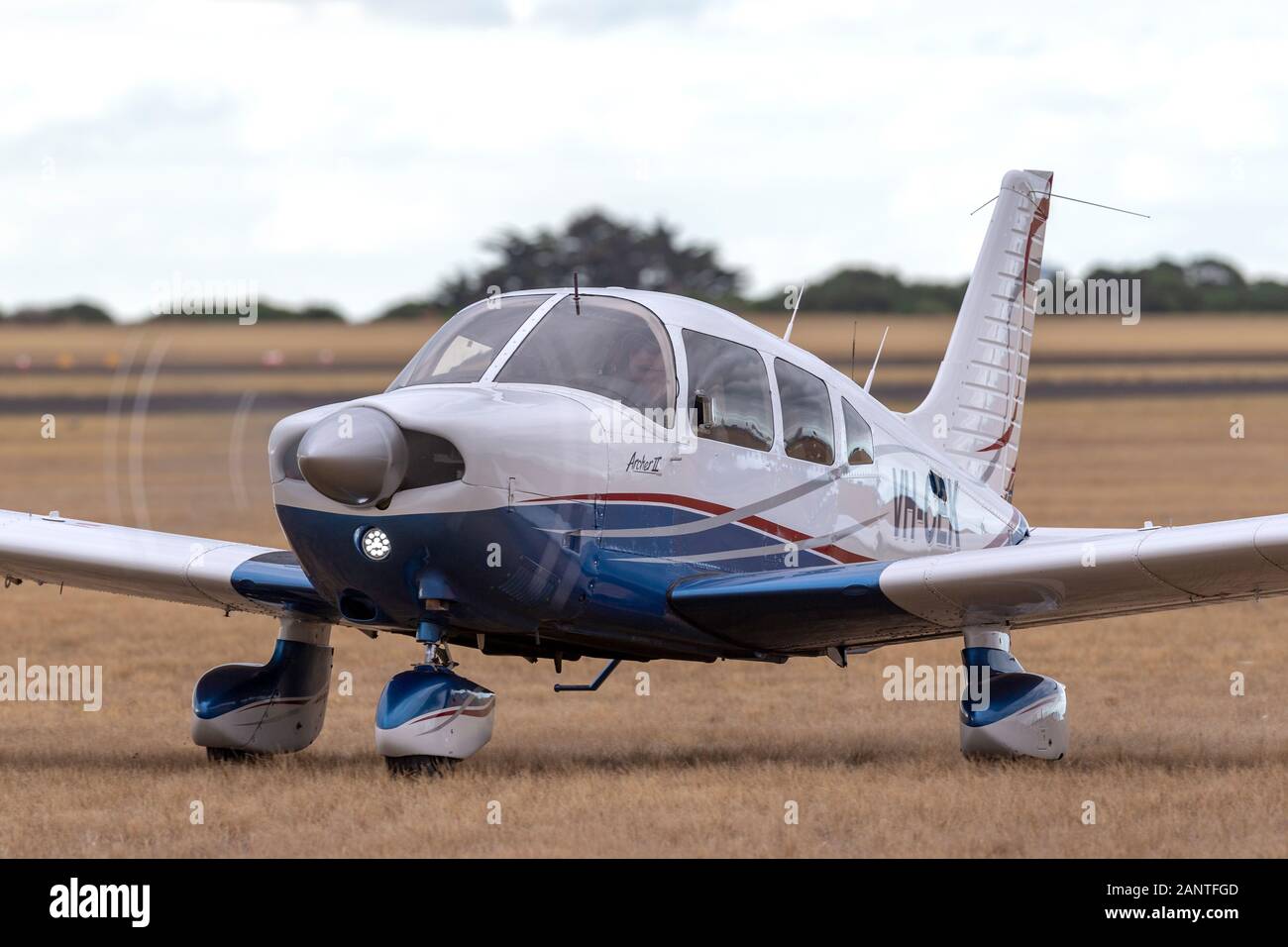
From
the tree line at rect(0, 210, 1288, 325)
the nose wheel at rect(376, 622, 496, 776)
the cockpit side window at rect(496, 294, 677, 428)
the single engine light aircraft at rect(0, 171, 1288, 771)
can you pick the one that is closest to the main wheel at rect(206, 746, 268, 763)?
the single engine light aircraft at rect(0, 171, 1288, 771)

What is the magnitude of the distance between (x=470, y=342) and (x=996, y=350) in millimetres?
5522

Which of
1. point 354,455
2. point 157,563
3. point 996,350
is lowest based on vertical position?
point 157,563

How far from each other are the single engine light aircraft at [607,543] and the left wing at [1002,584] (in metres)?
0.02

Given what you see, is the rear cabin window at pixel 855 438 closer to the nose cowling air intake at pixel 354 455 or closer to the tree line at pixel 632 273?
the nose cowling air intake at pixel 354 455

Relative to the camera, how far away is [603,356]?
995 centimetres

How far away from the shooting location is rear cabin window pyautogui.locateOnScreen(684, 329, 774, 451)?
1019 cm

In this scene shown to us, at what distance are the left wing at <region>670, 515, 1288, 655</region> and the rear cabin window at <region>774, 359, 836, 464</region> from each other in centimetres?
72

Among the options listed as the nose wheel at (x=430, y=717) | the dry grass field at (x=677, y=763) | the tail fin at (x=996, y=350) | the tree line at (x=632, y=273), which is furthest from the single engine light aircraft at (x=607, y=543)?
the tree line at (x=632, y=273)

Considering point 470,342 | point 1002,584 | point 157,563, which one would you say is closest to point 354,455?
point 470,342

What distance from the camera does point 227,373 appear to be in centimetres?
3212

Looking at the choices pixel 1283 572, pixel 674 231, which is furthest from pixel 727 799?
pixel 674 231

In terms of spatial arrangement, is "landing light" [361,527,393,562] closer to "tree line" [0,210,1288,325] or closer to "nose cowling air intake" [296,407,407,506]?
"nose cowling air intake" [296,407,407,506]

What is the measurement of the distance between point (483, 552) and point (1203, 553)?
3612mm

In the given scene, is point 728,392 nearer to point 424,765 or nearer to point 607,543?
point 607,543
